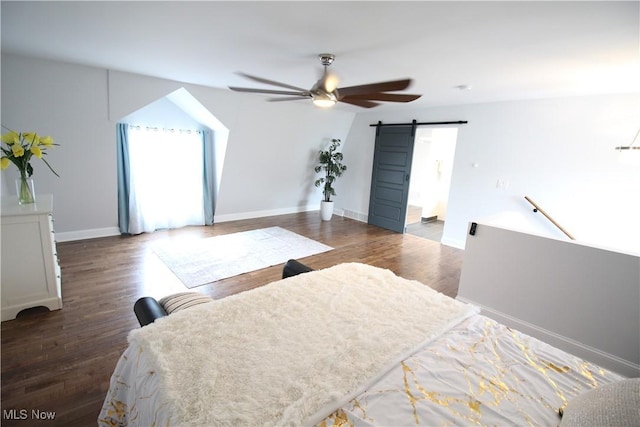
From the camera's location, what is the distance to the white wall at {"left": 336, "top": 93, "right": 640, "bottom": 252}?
3320 mm

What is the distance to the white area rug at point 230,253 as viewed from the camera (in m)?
3.40

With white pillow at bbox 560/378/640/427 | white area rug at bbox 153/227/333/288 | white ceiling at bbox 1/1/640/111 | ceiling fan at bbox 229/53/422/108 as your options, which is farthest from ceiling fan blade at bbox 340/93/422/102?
white area rug at bbox 153/227/333/288

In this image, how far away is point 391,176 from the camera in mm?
5562

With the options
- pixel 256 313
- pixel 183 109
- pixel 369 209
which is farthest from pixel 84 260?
pixel 369 209

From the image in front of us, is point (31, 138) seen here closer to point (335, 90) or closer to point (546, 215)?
point (335, 90)

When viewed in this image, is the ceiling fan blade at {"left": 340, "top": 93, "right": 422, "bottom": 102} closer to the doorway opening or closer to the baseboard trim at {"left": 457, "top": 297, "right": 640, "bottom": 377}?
the baseboard trim at {"left": 457, "top": 297, "right": 640, "bottom": 377}

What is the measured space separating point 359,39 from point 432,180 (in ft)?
16.8

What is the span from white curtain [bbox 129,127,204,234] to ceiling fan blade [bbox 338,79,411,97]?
3.48 m

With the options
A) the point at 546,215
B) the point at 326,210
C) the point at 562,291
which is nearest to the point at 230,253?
the point at 326,210

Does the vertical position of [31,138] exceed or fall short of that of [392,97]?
it falls short

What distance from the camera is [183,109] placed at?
187 inches

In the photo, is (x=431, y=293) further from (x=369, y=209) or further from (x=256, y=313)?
(x=369, y=209)

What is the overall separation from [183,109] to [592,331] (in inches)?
224

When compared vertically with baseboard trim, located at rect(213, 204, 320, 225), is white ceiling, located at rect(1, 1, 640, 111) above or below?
above
